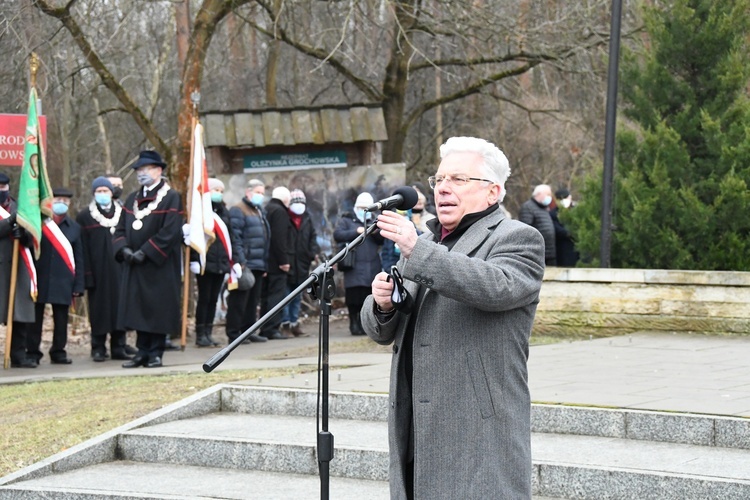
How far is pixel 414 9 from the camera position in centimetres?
1888

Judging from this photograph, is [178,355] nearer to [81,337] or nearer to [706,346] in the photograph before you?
[81,337]

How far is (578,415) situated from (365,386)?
71.8 inches

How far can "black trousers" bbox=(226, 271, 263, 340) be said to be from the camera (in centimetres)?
1533

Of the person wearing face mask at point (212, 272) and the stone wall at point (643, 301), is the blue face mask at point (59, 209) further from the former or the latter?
the stone wall at point (643, 301)

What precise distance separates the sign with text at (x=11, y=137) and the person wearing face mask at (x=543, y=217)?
6365 millimetres

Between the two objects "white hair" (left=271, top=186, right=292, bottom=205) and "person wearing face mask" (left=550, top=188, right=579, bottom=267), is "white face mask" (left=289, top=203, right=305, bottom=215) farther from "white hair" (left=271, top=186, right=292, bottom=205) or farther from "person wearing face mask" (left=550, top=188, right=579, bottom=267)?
"person wearing face mask" (left=550, top=188, right=579, bottom=267)

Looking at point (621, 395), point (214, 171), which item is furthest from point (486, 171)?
point (214, 171)

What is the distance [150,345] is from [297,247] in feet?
13.0

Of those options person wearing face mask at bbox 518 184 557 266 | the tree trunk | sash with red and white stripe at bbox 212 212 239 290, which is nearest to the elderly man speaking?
sash with red and white stripe at bbox 212 212 239 290

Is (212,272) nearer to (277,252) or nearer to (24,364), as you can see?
(277,252)

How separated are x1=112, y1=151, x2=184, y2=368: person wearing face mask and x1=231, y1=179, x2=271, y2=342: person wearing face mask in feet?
8.53

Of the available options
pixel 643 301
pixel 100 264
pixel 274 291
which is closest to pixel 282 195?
pixel 274 291

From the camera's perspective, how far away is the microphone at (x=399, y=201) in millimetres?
4238

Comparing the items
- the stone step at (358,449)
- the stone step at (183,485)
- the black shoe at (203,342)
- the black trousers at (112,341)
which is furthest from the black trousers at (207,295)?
the stone step at (183,485)
